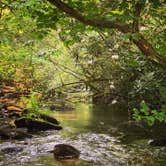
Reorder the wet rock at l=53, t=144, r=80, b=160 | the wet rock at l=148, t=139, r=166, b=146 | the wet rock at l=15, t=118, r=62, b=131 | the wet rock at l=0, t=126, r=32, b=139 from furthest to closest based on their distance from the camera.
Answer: the wet rock at l=15, t=118, r=62, b=131
the wet rock at l=0, t=126, r=32, b=139
the wet rock at l=148, t=139, r=166, b=146
the wet rock at l=53, t=144, r=80, b=160

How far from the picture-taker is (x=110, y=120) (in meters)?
19.0

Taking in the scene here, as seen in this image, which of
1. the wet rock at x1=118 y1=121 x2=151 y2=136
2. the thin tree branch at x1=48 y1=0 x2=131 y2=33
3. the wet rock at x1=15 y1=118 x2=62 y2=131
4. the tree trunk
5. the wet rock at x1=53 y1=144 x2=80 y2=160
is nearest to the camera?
the thin tree branch at x1=48 y1=0 x2=131 y2=33

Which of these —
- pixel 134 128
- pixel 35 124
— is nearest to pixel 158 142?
pixel 134 128

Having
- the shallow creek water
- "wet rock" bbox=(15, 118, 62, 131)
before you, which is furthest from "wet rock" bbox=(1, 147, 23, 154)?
"wet rock" bbox=(15, 118, 62, 131)

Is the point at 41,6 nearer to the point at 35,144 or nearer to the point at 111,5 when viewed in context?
the point at 111,5

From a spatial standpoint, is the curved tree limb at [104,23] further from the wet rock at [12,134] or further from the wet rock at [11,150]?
the wet rock at [12,134]

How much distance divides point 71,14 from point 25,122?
477 inches

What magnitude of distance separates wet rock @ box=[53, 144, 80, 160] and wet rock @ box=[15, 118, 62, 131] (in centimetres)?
475

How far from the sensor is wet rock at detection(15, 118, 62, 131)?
607 inches

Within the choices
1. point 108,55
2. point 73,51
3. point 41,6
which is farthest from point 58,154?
point 73,51

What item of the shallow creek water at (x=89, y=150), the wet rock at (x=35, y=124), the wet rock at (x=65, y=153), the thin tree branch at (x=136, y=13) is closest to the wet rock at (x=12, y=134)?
the shallow creek water at (x=89, y=150)

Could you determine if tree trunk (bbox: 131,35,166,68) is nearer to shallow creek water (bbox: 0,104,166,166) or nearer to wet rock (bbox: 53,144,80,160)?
shallow creek water (bbox: 0,104,166,166)

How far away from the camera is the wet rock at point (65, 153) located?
10.5m

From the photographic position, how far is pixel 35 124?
15.6 m
